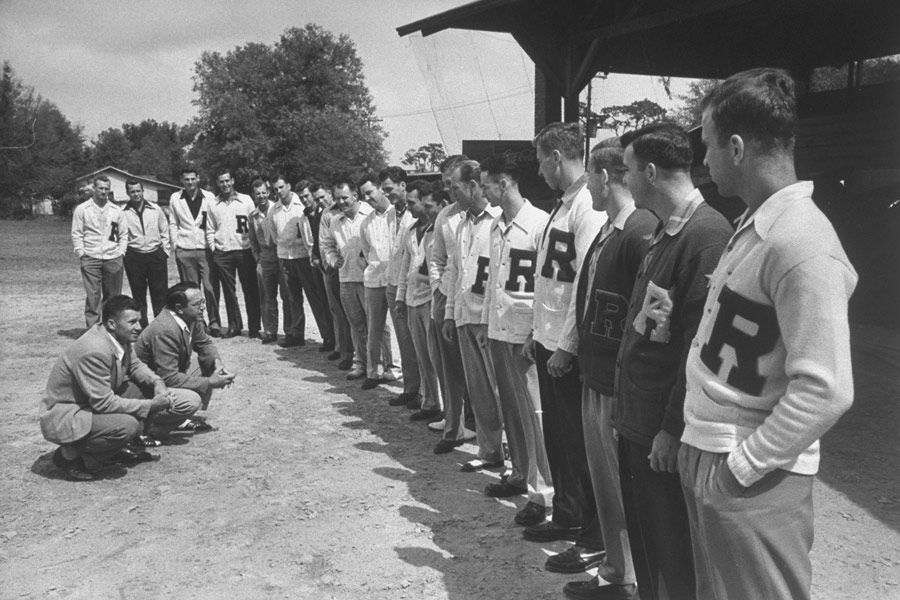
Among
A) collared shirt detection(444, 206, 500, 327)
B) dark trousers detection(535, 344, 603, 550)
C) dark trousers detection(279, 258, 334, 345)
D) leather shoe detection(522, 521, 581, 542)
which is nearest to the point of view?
dark trousers detection(535, 344, 603, 550)

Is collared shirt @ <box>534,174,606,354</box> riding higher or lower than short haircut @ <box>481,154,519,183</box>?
lower

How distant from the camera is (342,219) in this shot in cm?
891

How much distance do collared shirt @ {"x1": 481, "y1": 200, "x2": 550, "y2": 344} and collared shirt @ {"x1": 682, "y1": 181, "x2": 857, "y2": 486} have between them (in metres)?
2.41

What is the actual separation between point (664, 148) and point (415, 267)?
4.22 meters

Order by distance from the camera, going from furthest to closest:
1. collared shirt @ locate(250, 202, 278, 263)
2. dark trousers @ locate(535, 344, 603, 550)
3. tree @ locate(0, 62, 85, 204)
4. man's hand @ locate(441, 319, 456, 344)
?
1. tree @ locate(0, 62, 85, 204)
2. collared shirt @ locate(250, 202, 278, 263)
3. man's hand @ locate(441, 319, 456, 344)
4. dark trousers @ locate(535, 344, 603, 550)

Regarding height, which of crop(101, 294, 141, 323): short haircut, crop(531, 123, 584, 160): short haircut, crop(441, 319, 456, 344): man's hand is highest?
crop(531, 123, 584, 160): short haircut

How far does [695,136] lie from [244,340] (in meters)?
7.19

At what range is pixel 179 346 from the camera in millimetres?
6461

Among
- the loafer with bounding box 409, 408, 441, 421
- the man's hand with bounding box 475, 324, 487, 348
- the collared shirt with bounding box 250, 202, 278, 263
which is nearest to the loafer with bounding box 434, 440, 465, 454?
the loafer with bounding box 409, 408, 441, 421

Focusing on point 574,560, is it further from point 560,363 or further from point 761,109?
point 761,109

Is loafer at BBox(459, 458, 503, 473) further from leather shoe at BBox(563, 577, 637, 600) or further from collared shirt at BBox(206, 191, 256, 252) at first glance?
collared shirt at BBox(206, 191, 256, 252)

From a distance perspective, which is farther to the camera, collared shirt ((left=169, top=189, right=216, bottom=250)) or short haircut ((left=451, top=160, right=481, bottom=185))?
collared shirt ((left=169, top=189, right=216, bottom=250))

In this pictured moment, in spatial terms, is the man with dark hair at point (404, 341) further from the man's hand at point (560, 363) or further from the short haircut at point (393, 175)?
the man's hand at point (560, 363)

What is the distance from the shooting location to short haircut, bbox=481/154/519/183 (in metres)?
4.69
